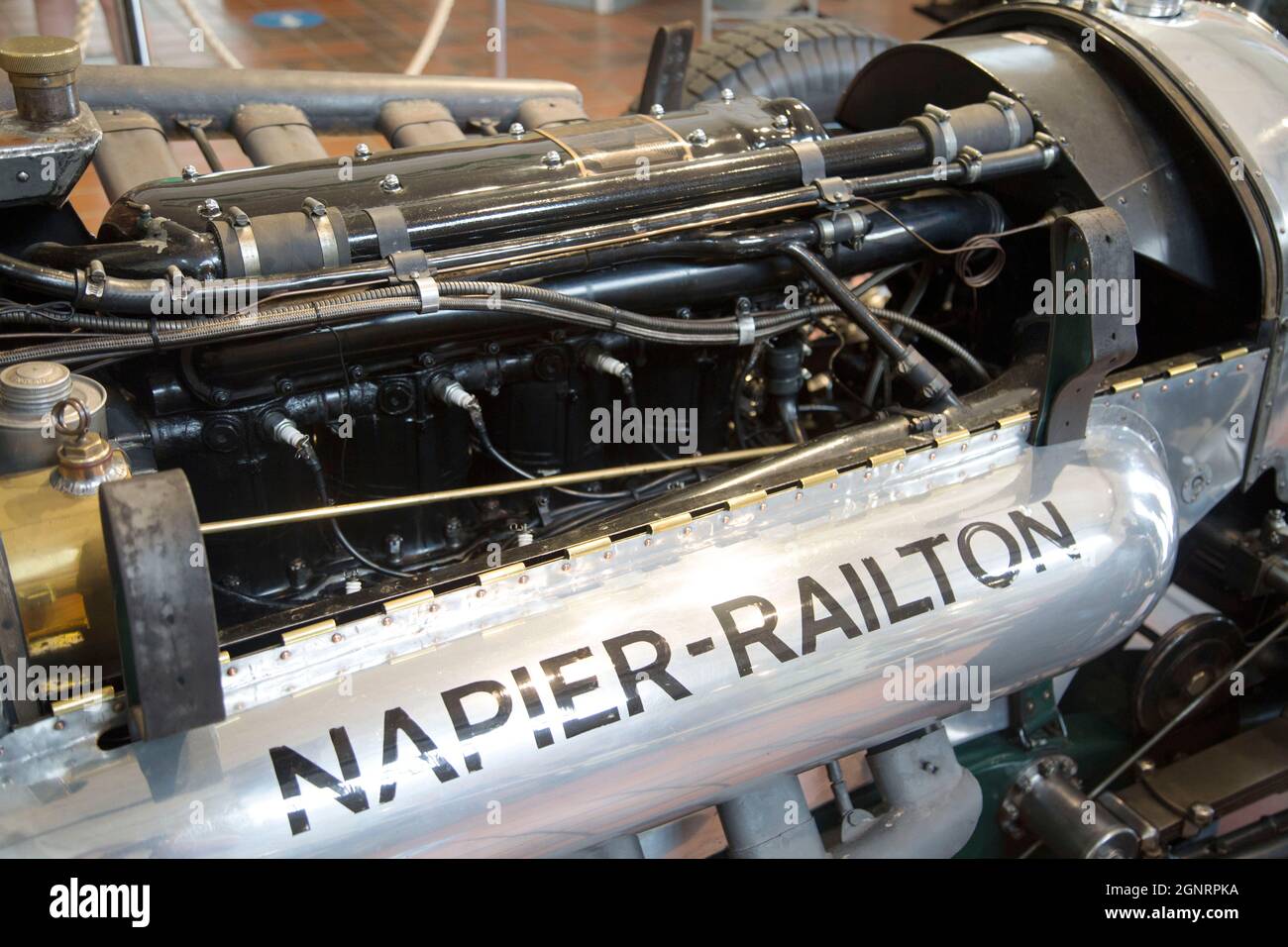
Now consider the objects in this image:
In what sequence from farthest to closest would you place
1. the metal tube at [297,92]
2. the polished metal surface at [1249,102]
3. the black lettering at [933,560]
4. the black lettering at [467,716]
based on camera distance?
the metal tube at [297,92] → the polished metal surface at [1249,102] → the black lettering at [933,560] → the black lettering at [467,716]

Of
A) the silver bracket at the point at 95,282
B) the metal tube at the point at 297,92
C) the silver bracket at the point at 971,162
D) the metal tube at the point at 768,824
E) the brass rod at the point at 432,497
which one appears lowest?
the metal tube at the point at 768,824

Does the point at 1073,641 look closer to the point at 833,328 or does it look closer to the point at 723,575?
the point at 723,575

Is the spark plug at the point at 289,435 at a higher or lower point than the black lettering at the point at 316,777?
higher

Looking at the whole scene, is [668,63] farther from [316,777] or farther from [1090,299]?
[316,777]

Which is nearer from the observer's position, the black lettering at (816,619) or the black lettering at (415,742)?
the black lettering at (415,742)

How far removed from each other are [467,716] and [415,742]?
79mm

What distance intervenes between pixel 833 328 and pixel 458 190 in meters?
0.95

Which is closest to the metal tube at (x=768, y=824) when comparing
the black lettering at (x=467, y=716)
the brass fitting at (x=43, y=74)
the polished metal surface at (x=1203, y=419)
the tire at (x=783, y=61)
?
the black lettering at (x=467, y=716)

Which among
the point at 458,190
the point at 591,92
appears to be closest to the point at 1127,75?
the point at 458,190

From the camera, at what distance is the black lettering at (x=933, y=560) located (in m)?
2.10

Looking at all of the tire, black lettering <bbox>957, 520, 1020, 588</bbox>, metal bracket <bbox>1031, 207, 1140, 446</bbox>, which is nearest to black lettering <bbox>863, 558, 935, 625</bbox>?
black lettering <bbox>957, 520, 1020, 588</bbox>

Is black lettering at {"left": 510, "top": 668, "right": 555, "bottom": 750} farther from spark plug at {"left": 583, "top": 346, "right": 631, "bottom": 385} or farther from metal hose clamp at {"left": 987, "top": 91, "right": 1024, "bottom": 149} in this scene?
metal hose clamp at {"left": 987, "top": 91, "right": 1024, "bottom": 149}

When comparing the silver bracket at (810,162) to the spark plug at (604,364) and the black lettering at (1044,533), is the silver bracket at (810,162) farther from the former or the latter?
the black lettering at (1044,533)

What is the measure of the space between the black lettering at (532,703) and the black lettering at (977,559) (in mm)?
775
